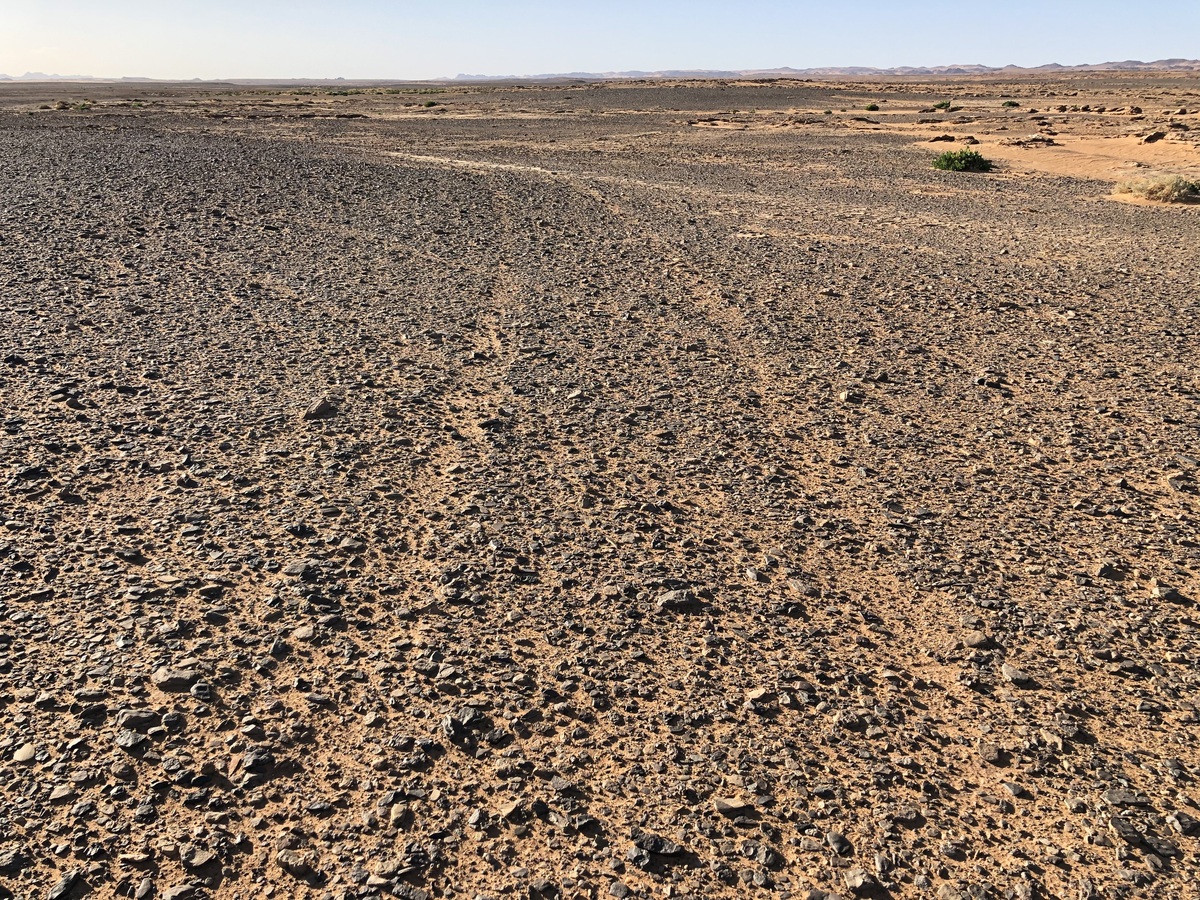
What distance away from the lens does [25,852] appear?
8.88ft

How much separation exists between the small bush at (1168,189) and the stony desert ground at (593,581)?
7653 millimetres

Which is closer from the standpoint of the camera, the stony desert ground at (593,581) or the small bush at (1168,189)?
the stony desert ground at (593,581)

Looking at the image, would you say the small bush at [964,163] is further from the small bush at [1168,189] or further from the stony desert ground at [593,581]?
the stony desert ground at [593,581]

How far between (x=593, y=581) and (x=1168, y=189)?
1645 centimetres

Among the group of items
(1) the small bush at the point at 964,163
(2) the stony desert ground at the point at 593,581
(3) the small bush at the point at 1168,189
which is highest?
(1) the small bush at the point at 964,163

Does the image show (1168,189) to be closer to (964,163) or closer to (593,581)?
(964,163)

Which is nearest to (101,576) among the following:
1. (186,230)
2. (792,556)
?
(792,556)

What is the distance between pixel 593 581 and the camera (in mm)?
4297

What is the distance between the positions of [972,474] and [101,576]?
487cm

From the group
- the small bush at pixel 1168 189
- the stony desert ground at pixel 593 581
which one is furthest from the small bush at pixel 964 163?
the stony desert ground at pixel 593 581

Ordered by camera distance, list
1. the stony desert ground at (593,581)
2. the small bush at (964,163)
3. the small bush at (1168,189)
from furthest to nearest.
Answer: the small bush at (964,163) < the small bush at (1168,189) < the stony desert ground at (593,581)

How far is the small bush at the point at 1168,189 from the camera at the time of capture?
1598 centimetres

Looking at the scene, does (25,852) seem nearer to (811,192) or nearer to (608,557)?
(608,557)

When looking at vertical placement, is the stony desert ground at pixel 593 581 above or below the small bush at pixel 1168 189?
below
